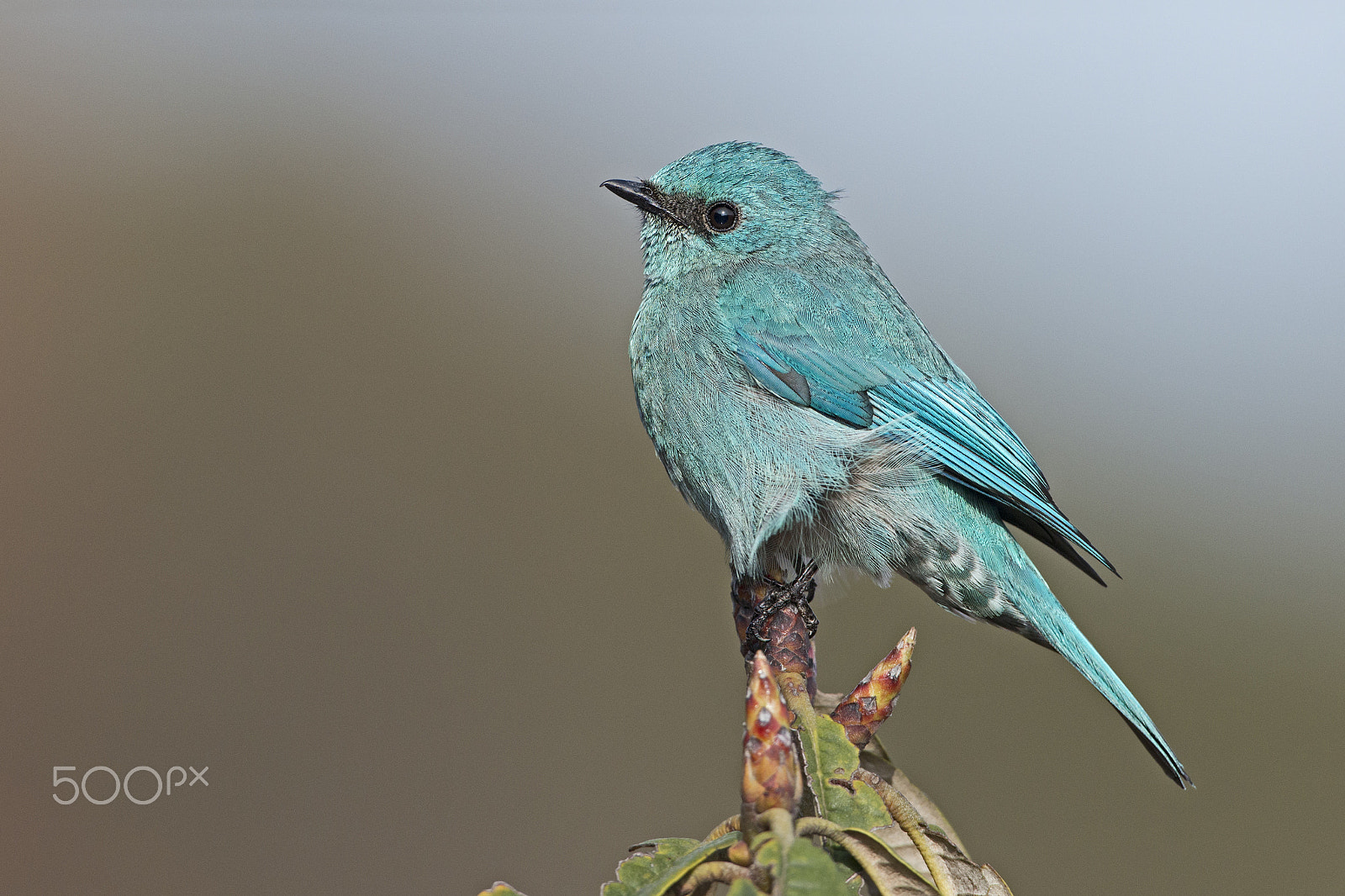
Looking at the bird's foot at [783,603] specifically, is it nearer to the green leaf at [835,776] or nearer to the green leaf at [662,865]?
the green leaf at [835,776]

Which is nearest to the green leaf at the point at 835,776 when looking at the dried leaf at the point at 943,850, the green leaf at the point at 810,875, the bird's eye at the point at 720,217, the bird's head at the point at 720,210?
the dried leaf at the point at 943,850

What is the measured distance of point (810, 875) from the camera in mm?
1611

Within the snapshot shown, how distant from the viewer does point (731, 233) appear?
4305mm

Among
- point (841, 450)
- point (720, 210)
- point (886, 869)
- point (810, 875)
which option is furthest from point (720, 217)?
point (810, 875)

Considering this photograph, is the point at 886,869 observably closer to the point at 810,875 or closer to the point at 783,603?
the point at 810,875

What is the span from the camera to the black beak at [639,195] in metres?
4.32

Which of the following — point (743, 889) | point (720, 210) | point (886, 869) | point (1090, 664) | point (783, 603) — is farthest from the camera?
point (720, 210)

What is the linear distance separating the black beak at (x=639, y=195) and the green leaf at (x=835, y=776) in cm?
264

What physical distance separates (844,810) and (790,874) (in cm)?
47

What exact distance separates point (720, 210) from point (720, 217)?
27 millimetres

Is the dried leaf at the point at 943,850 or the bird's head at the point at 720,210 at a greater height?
the bird's head at the point at 720,210

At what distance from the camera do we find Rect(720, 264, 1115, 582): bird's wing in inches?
150

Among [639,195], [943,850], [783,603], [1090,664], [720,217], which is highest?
[639,195]

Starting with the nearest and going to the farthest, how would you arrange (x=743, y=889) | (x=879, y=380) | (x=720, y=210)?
(x=743, y=889), (x=879, y=380), (x=720, y=210)
